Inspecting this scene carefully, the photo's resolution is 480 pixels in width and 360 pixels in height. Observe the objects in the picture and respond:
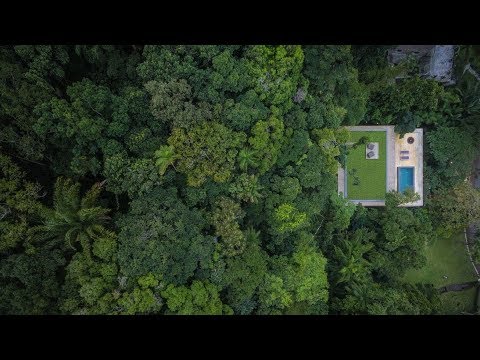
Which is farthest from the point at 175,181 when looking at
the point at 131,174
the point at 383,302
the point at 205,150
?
the point at 383,302

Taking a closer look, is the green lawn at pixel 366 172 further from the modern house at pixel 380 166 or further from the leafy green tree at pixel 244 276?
the leafy green tree at pixel 244 276

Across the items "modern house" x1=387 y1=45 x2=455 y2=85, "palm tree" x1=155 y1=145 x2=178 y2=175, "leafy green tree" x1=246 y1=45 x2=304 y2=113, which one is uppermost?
"modern house" x1=387 y1=45 x2=455 y2=85

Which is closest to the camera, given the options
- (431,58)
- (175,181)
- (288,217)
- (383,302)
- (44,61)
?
(44,61)

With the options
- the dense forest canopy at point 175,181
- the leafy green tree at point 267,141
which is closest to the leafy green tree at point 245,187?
the dense forest canopy at point 175,181

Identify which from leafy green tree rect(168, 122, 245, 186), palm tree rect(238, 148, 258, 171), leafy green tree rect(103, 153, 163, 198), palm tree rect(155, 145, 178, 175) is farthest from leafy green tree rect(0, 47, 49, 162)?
palm tree rect(238, 148, 258, 171)

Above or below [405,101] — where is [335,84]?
above

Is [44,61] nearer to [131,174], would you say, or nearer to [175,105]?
[175,105]

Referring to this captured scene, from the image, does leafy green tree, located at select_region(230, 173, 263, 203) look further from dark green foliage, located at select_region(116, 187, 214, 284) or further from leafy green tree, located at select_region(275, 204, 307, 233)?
dark green foliage, located at select_region(116, 187, 214, 284)
